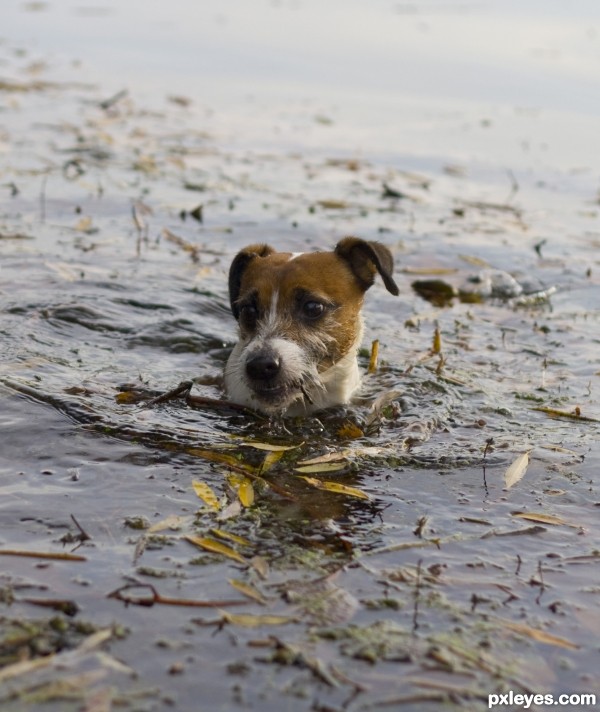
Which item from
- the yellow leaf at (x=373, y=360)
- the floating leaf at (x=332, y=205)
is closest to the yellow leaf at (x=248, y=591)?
the yellow leaf at (x=373, y=360)

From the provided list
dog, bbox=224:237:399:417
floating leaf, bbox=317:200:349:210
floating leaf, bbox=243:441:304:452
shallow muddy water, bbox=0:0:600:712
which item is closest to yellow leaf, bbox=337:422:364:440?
shallow muddy water, bbox=0:0:600:712

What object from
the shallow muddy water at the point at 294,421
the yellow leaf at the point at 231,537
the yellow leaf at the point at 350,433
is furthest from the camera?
the yellow leaf at the point at 350,433

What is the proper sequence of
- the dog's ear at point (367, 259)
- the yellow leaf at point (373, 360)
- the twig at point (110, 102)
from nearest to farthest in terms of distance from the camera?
the dog's ear at point (367, 259) < the yellow leaf at point (373, 360) < the twig at point (110, 102)

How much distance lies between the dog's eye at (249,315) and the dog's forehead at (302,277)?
0.35 ft

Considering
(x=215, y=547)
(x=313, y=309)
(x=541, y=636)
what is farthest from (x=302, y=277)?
(x=541, y=636)

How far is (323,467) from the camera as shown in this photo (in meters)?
5.46

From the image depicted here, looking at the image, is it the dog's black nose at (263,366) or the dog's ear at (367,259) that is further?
the dog's ear at (367,259)

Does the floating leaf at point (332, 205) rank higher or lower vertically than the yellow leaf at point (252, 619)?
higher

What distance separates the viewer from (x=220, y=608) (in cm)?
388

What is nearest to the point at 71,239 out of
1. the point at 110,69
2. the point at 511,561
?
the point at 511,561

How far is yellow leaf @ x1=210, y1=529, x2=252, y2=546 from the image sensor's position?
14.6ft

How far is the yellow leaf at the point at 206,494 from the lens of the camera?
481 cm

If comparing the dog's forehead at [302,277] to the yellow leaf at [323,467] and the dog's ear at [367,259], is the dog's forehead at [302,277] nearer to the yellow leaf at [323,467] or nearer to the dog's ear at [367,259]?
the dog's ear at [367,259]

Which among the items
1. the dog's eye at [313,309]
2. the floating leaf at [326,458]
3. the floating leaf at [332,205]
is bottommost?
the floating leaf at [326,458]
